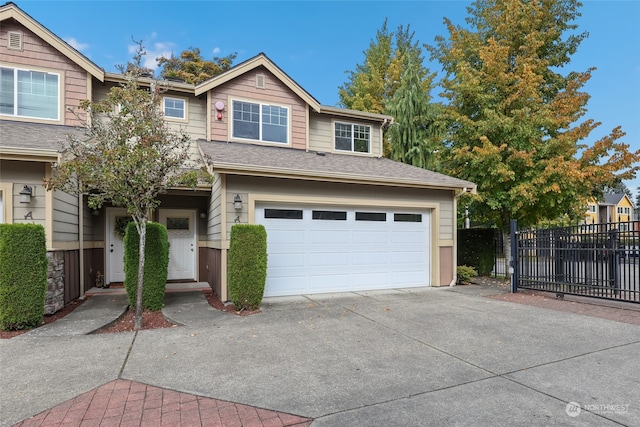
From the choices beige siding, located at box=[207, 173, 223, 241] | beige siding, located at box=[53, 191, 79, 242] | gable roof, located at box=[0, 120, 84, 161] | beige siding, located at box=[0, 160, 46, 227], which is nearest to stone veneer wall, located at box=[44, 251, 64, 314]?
beige siding, located at box=[53, 191, 79, 242]

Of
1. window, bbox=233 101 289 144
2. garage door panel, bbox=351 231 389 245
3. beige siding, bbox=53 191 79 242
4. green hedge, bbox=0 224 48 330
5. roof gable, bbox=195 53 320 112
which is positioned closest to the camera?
green hedge, bbox=0 224 48 330

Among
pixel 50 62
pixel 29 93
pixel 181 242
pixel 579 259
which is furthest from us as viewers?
pixel 181 242

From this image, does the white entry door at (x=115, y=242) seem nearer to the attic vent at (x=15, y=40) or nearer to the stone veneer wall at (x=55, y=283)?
the stone veneer wall at (x=55, y=283)

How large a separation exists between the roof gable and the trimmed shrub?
17.4 ft

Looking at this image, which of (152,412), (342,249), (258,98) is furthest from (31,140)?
(342,249)

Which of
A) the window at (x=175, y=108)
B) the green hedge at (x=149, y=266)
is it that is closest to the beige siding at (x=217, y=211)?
the green hedge at (x=149, y=266)

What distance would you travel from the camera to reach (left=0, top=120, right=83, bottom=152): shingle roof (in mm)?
6176

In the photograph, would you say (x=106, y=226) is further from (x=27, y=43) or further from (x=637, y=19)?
(x=637, y=19)

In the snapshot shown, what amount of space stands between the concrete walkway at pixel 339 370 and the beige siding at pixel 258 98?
5733mm

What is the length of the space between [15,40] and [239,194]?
22.7ft

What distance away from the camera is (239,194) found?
7.36 meters

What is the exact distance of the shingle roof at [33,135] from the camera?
618 centimetres

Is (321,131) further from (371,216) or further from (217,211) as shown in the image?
(217,211)

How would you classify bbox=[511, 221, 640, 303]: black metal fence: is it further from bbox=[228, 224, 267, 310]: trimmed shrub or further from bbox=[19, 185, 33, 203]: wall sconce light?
bbox=[19, 185, 33, 203]: wall sconce light
